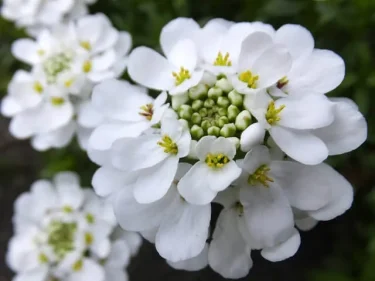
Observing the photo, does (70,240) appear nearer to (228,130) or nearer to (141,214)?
(141,214)

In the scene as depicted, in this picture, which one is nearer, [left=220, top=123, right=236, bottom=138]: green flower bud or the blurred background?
[left=220, top=123, right=236, bottom=138]: green flower bud

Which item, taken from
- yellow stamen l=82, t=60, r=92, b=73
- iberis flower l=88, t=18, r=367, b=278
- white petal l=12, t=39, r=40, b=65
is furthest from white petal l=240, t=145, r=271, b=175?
white petal l=12, t=39, r=40, b=65

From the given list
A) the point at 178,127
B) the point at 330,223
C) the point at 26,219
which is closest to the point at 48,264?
the point at 26,219

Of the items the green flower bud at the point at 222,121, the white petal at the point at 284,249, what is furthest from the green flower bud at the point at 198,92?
the white petal at the point at 284,249

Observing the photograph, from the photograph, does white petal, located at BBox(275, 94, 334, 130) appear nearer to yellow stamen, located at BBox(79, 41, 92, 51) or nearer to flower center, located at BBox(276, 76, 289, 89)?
flower center, located at BBox(276, 76, 289, 89)

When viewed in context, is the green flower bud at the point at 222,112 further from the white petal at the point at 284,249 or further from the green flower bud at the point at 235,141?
the white petal at the point at 284,249

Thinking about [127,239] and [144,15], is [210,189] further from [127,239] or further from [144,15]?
[144,15]

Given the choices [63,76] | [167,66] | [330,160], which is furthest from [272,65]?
[63,76]
